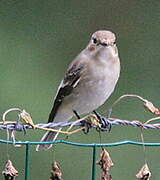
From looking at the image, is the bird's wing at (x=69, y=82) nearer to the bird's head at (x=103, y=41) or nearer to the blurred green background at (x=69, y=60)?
the bird's head at (x=103, y=41)

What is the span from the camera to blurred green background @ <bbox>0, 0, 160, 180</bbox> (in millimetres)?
6203

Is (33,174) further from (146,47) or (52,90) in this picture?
(146,47)

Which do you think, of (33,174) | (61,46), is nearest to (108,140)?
(33,174)

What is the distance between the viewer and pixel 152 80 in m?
7.01

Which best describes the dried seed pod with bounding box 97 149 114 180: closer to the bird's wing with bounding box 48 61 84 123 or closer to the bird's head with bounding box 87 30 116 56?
the bird's head with bounding box 87 30 116 56

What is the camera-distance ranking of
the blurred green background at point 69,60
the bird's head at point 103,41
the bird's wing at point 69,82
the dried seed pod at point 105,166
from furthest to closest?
the blurred green background at point 69,60 < the bird's wing at point 69,82 < the bird's head at point 103,41 < the dried seed pod at point 105,166

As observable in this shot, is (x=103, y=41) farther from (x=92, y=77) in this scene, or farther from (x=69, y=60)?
(x=69, y=60)

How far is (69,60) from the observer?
7.15 metres

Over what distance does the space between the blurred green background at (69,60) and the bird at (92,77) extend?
1.20 meters

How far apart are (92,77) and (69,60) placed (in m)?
2.69

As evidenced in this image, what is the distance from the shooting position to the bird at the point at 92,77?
4402 millimetres

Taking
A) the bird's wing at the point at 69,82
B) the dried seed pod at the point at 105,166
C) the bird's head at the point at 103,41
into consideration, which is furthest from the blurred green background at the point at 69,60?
the dried seed pod at the point at 105,166

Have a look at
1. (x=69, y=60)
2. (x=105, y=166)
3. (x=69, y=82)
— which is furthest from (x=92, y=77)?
(x=69, y=60)

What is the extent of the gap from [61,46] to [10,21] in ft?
1.70
